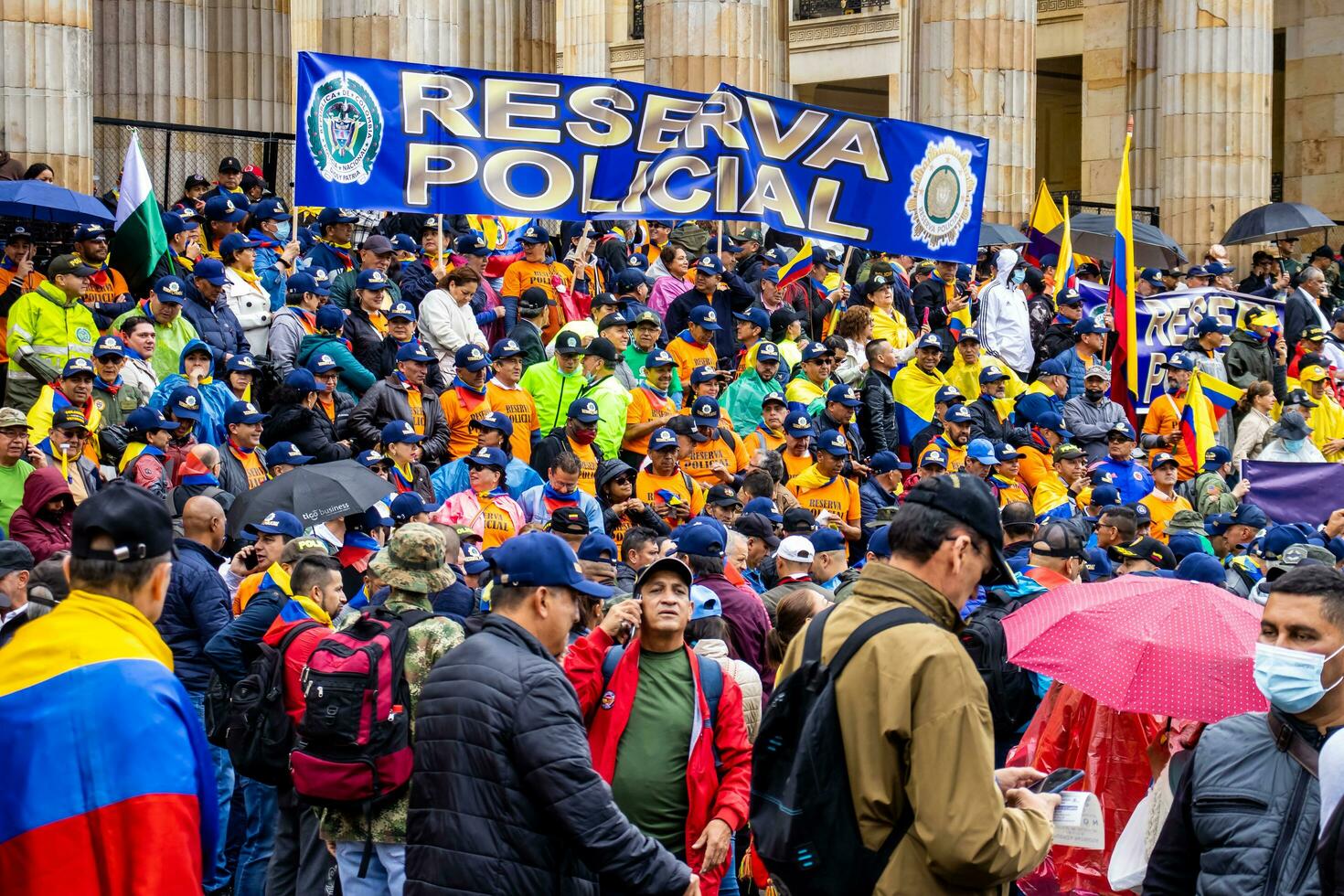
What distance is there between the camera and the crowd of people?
4.59m

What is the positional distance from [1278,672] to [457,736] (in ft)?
6.84

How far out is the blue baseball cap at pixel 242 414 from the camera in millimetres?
11875

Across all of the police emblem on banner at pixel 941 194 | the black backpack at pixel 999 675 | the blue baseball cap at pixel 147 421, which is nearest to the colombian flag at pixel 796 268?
the police emblem on banner at pixel 941 194

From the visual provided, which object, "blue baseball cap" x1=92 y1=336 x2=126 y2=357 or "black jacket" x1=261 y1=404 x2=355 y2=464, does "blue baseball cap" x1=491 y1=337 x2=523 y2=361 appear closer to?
"black jacket" x1=261 y1=404 x2=355 y2=464

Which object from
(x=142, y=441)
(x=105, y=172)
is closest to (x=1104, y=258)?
(x=105, y=172)

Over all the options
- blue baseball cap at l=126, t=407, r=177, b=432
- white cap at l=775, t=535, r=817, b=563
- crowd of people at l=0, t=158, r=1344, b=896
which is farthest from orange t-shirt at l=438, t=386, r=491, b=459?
white cap at l=775, t=535, r=817, b=563

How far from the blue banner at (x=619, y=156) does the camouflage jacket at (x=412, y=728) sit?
9000mm

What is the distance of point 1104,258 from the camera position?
27.3 m

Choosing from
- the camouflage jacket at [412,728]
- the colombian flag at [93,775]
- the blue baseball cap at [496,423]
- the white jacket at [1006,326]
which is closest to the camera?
the colombian flag at [93,775]

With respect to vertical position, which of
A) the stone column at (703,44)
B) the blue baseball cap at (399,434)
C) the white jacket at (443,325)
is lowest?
the blue baseball cap at (399,434)

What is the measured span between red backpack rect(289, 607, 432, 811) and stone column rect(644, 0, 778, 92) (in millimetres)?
15765

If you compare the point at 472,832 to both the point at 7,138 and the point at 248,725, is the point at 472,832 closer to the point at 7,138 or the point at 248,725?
the point at 248,725

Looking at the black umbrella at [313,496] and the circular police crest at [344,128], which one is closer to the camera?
the black umbrella at [313,496]

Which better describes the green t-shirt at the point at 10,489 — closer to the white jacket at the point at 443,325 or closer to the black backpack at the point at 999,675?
the white jacket at the point at 443,325
